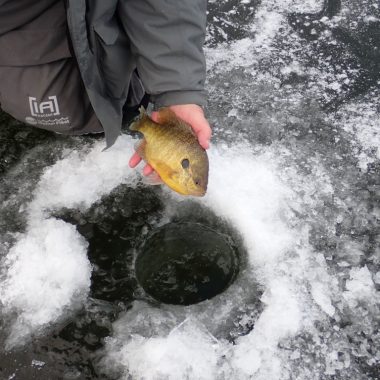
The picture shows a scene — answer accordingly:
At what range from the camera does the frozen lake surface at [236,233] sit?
1961mm

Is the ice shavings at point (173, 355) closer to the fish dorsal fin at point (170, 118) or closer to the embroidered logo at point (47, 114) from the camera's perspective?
the fish dorsal fin at point (170, 118)

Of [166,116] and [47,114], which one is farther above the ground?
[166,116]

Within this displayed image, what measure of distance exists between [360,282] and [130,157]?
1292 millimetres

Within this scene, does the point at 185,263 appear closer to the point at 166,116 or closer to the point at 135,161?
the point at 135,161

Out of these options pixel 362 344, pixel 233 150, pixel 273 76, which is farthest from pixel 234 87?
pixel 362 344

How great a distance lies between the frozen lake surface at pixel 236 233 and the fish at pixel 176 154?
0.42 metres

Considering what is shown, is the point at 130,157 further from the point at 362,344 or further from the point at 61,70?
the point at 362,344

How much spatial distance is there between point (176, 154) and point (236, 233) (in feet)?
1.90

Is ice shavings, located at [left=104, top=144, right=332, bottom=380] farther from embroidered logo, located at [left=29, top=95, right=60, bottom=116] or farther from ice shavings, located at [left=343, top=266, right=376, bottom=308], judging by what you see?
embroidered logo, located at [left=29, top=95, right=60, bottom=116]

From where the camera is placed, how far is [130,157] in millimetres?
2566

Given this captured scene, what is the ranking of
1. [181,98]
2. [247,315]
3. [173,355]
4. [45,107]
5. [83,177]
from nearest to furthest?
1. [173,355]
2. [247,315]
3. [181,98]
4. [45,107]
5. [83,177]

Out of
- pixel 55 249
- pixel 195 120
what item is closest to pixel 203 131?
pixel 195 120

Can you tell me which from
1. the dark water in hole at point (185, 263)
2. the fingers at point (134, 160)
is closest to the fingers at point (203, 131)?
the fingers at point (134, 160)

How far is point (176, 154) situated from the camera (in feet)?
6.42
